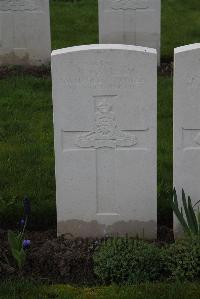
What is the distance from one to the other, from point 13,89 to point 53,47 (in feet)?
7.22

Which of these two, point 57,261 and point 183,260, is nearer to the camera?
point 183,260

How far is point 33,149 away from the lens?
6.76 m

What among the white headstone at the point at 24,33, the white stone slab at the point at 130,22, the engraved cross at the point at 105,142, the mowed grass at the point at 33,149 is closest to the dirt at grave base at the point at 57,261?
the engraved cross at the point at 105,142

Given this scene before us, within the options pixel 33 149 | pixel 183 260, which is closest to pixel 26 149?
pixel 33 149

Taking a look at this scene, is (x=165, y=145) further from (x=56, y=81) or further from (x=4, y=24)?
(x=4, y=24)

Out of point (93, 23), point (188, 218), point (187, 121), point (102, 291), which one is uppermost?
point (93, 23)

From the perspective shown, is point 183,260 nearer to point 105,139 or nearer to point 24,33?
point 105,139

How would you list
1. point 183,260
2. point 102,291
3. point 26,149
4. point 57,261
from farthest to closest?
point 26,149 → point 57,261 → point 183,260 → point 102,291

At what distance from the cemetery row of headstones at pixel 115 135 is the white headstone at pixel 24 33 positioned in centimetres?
507

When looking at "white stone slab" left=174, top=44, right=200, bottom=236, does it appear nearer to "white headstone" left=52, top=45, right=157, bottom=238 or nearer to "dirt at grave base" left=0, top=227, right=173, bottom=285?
"white headstone" left=52, top=45, right=157, bottom=238


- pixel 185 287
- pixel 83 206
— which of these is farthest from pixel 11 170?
pixel 185 287

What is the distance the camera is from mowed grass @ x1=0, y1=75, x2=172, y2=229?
5.52 meters

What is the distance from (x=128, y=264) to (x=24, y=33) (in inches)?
237

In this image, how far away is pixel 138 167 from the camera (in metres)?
4.93
